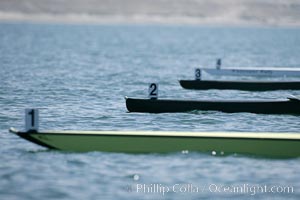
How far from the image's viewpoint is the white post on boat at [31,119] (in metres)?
20.6

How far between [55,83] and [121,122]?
16308 mm

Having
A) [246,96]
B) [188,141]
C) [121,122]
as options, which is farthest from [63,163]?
[246,96]

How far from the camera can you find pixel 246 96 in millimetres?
38156

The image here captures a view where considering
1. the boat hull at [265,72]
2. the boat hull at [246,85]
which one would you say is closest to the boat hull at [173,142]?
the boat hull at [246,85]

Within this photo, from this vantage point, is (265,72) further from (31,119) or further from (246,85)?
(31,119)

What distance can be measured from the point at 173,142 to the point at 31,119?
418 cm

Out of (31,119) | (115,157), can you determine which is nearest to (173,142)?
(115,157)

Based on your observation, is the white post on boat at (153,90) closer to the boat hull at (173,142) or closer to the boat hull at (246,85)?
the boat hull at (173,142)

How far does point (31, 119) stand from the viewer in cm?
2075

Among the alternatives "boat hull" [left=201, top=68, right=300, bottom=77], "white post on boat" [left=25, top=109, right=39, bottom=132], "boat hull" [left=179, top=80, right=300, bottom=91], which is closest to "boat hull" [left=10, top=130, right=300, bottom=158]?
"white post on boat" [left=25, top=109, right=39, bottom=132]

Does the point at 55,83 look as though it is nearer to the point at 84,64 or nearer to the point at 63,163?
the point at 84,64

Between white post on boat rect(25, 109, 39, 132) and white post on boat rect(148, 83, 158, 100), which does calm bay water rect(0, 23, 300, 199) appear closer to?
white post on boat rect(148, 83, 158, 100)

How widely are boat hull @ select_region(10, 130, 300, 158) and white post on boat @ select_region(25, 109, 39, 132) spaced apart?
0.58 ft

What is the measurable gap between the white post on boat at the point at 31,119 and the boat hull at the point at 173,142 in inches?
7.0
